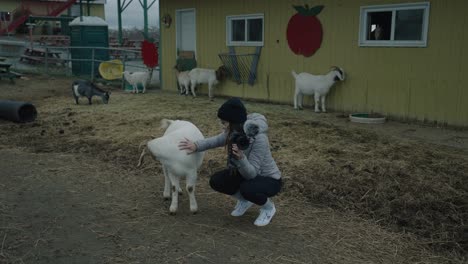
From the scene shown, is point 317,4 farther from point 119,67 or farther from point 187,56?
point 119,67

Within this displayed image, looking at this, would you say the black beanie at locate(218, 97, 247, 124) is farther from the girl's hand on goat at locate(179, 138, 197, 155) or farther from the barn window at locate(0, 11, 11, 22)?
the barn window at locate(0, 11, 11, 22)

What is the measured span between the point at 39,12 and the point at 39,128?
28.6m

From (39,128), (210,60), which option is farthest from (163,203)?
(210,60)

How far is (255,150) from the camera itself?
3738 millimetres

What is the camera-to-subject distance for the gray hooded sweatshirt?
365cm

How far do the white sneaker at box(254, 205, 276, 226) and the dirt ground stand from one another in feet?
0.18

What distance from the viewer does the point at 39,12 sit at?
33.3 m

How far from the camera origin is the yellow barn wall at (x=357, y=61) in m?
7.84

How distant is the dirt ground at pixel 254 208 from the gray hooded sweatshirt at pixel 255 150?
495 mm

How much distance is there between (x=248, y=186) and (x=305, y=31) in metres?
6.82

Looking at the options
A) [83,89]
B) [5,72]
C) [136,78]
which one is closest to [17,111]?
[83,89]

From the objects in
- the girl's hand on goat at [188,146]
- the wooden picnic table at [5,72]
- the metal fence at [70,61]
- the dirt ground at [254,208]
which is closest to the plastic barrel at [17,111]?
the dirt ground at [254,208]

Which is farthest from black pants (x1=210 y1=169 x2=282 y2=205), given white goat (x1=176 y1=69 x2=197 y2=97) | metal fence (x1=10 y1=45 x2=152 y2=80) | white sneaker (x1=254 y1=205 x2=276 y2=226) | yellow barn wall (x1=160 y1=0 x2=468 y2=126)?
metal fence (x1=10 y1=45 x2=152 y2=80)

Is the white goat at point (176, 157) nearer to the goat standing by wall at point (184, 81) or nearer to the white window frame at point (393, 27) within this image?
the white window frame at point (393, 27)
